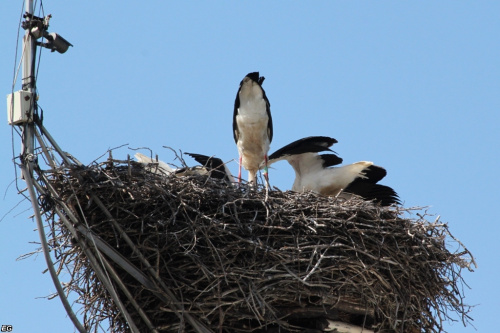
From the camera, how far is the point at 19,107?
21.7 ft

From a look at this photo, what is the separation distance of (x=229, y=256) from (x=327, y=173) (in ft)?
10.5

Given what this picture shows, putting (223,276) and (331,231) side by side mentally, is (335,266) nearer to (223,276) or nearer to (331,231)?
(331,231)

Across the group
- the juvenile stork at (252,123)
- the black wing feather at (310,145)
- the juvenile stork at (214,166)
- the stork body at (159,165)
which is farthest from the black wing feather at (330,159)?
the stork body at (159,165)

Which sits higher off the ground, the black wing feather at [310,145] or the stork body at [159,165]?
the black wing feather at [310,145]

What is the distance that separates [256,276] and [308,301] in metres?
0.56

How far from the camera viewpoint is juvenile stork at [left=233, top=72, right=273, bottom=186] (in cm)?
1070

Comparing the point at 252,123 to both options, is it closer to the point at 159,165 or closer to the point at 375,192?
the point at 375,192

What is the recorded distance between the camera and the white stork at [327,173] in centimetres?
970

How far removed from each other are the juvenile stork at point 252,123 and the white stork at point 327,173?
0.42m

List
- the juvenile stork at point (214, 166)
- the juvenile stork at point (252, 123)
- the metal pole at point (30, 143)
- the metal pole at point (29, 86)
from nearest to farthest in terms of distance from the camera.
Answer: the metal pole at point (30, 143) → the metal pole at point (29, 86) → the juvenile stork at point (214, 166) → the juvenile stork at point (252, 123)

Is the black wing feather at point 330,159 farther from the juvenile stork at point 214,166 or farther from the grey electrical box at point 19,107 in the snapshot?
the grey electrical box at point 19,107

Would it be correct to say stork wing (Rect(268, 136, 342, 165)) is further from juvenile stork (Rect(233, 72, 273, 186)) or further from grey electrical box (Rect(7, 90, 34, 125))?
grey electrical box (Rect(7, 90, 34, 125))

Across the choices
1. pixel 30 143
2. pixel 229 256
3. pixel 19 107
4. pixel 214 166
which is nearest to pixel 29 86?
pixel 19 107

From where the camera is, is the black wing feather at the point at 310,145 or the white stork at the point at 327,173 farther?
the black wing feather at the point at 310,145
